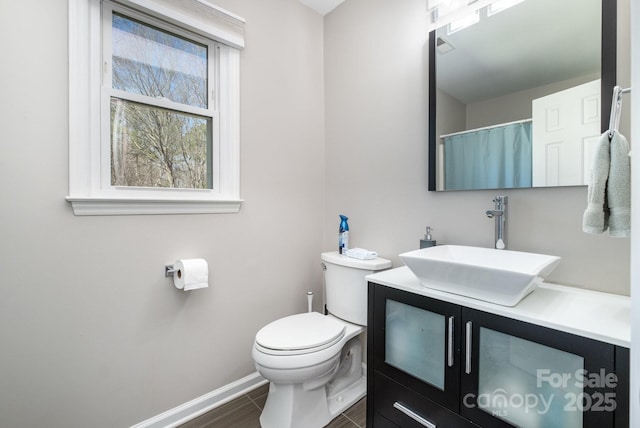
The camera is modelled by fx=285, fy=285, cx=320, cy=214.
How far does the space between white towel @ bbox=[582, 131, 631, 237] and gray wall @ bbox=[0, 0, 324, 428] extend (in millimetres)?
1549

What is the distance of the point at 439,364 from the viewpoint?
3.59 feet

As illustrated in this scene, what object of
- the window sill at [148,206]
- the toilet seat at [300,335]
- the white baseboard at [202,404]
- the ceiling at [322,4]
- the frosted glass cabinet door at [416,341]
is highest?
the ceiling at [322,4]

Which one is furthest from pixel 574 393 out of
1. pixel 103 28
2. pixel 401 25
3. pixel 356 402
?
pixel 103 28

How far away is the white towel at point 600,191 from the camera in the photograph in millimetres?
850

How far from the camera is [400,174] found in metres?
1.72

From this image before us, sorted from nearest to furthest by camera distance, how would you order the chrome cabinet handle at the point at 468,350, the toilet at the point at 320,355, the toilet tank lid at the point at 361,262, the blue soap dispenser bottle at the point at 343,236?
the chrome cabinet handle at the point at 468,350 → the toilet at the point at 320,355 → the toilet tank lid at the point at 361,262 → the blue soap dispenser bottle at the point at 343,236

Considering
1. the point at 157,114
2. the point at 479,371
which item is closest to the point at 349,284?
the point at 479,371

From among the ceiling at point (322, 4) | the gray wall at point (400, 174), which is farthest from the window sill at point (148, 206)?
the ceiling at point (322, 4)

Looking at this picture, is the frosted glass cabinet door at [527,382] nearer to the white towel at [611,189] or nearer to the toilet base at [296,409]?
the white towel at [611,189]

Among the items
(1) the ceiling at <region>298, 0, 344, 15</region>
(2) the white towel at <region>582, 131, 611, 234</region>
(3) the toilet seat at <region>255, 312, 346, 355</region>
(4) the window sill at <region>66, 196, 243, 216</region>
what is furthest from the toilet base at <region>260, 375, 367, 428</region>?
(1) the ceiling at <region>298, 0, 344, 15</region>

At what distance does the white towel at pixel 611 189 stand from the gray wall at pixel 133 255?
5.08 ft

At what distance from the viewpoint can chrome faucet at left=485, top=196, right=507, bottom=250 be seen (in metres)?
1.26

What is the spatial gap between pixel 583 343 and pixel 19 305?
196cm

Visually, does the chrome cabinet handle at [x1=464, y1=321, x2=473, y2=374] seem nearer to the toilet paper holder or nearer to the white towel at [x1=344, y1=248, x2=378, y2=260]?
the white towel at [x1=344, y1=248, x2=378, y2=260]
